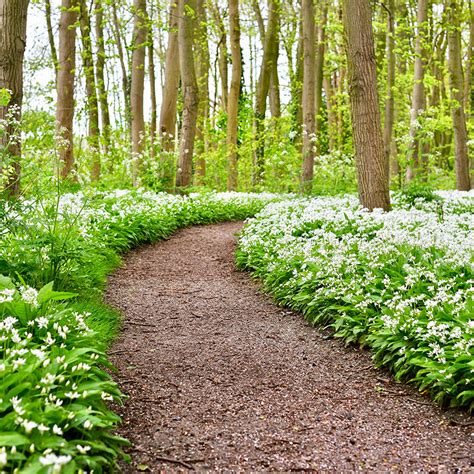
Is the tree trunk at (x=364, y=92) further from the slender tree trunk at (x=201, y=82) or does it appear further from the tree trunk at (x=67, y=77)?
the slender tree trunk at (x=201, y=82)

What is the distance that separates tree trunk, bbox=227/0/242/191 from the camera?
17.9 m

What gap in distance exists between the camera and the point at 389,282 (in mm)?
5176

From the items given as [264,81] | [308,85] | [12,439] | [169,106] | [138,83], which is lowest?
[12,439]

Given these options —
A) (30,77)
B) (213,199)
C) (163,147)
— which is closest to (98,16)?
(30,77)

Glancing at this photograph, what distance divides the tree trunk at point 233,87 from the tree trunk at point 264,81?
31.3 inches

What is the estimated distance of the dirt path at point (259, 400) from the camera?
3.20 m

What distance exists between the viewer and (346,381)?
439 cm

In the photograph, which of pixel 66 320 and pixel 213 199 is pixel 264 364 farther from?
pixel 213 199

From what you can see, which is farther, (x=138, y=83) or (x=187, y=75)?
(x=138, y=83)

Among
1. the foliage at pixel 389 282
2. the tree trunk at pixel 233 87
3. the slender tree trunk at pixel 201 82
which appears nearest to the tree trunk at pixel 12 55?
the foliage at pixel 389 282

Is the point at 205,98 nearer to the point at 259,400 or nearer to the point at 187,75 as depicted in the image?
the point at 187,75

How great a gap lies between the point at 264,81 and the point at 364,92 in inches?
422

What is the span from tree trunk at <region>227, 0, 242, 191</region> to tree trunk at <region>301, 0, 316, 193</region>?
4.23m

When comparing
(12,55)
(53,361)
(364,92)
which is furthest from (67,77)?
(53,361)
